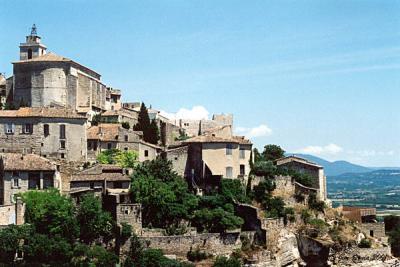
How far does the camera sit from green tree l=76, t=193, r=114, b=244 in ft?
156

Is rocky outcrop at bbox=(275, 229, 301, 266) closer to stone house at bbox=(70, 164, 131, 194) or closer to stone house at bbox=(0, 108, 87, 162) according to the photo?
stone house at bbox=(70, 164, 131, 194)

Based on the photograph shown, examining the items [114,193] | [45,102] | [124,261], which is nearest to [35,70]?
[45,102]

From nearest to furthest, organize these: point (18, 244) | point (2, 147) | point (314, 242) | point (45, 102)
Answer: point (18, 244) < point (314, 242) < point (2, 147) < point (45, 102)

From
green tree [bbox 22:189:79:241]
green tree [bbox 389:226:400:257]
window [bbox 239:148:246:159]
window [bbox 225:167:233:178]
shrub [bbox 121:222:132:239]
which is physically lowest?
green tree [bbox 389:226:400:257]

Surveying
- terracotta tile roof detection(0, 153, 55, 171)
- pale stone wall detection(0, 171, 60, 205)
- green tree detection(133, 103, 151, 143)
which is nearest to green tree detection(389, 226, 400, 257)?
green tree detection(133, 103, 151, 143)

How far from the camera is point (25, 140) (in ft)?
189

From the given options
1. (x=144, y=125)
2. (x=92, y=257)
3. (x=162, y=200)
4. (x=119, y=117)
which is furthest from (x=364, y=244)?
(x=119, y=117)

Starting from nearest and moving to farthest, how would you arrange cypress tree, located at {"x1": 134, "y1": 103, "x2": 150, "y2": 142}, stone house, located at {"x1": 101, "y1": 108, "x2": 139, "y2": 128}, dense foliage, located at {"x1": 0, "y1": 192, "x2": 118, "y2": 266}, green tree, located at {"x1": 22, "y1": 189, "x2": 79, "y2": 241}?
1. dense foliage, located at {"x1": 0, "y1": 192, "x2": 118, "y2": 266}
2. green tree, located at {"x1": 22, "y1": 189, "x2": 79, "y2": 241}
3. cypress tree, located at {"x1": 134, "y1": 103, "x2": 150, "y2": 142}
4. stone house, located at {"x1": 101, "y1": 108, "x2": 139, "y2": 128}

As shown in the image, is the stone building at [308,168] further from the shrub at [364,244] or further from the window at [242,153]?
the shrub at [364,244]

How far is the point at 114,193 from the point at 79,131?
10276 millimetres

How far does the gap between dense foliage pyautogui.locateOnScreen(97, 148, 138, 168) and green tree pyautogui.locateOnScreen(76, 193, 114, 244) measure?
375 inches

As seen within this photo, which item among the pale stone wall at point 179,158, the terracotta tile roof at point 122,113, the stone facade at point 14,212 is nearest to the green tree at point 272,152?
the pale stone wall at point 179,158

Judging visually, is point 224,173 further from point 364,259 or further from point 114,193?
point 364,259

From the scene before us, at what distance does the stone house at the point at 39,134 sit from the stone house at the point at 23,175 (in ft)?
14.6
